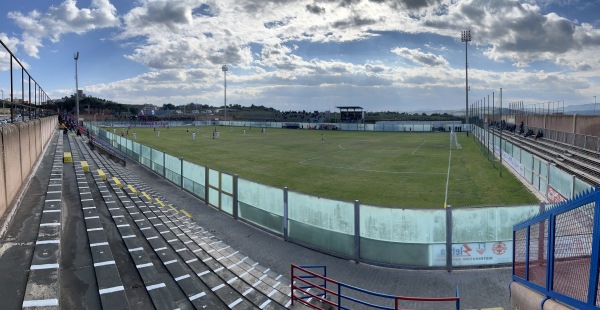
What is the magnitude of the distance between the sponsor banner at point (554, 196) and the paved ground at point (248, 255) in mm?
8373

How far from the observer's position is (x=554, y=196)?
20.1 meters

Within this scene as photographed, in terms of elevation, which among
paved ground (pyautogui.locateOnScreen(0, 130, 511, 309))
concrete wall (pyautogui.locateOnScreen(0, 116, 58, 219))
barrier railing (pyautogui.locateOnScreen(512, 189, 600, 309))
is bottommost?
paved ground (pyautogui.locateOnScreen(0, 130, 511, 309))

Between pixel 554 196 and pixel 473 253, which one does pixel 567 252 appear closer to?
pixel 473 253

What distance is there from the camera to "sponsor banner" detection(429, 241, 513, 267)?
42.2 feet

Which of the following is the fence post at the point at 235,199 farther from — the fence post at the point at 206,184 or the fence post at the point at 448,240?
the fence post at the point at 448,240

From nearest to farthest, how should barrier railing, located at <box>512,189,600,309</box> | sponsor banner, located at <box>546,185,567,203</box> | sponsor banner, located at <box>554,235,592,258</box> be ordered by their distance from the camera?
barrier railing, located at <box>512,189,600,309</box> → sponsor banner, located at <box>554,235,592,258</box> → sponsor banner, located at <box>546,185,567,203</box>

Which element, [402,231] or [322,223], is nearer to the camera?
[402,231]

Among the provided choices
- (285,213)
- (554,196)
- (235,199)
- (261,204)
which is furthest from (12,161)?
(554,196)

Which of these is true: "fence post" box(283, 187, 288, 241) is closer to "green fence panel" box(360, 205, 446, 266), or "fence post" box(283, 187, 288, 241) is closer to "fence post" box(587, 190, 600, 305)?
"green fence panel" box(360, 205, 446, 266)

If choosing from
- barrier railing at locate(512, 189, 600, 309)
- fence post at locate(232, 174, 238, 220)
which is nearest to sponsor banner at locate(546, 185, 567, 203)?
barrier railing at locate(512, 189, 600, 309)

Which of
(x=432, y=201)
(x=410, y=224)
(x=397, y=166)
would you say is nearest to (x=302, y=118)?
(x=397, y=166)

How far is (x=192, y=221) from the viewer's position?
18.3m

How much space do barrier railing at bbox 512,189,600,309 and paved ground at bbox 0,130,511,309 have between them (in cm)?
388

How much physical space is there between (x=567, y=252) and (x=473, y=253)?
7049mm
